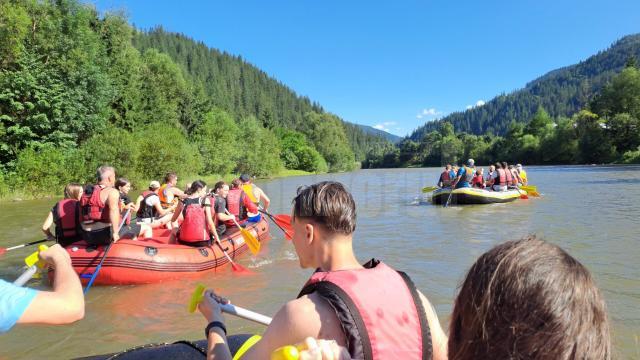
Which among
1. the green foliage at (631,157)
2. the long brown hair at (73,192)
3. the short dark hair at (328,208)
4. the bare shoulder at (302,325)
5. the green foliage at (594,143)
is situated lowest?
the bare shoulder at (302,325)

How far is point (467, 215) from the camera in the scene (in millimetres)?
14023

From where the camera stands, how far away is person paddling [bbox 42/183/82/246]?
6690mm

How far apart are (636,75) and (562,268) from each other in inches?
2473

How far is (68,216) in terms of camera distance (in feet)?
22.3

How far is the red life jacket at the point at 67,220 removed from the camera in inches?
265

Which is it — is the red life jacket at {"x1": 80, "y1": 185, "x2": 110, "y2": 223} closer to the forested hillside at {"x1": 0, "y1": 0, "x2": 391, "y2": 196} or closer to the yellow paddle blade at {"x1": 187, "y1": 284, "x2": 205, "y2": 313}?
the yellow paddle blade at {"x1": 187, "y1": 284, "x2": 205, "y2": 313}

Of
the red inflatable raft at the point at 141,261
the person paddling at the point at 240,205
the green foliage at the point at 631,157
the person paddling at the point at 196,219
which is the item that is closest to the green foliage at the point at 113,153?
the person paddling at the point at 240,205

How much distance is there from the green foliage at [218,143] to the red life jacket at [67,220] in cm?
3360

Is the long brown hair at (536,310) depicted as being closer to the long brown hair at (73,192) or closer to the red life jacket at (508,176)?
the long brown hair at (73,192)

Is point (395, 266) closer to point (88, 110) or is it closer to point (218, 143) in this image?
point (88, 110)

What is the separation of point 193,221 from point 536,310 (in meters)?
7.13

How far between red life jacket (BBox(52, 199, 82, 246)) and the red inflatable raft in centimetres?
21

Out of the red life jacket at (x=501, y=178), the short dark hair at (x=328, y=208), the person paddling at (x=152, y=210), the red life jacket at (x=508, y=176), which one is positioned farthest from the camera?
the red life jacket at (x=508, y=176)

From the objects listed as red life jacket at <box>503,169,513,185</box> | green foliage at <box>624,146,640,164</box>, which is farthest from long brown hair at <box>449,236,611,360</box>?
green foliage at <box>624,146,640,164</box>
